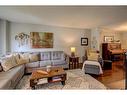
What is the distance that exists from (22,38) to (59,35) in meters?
1.49

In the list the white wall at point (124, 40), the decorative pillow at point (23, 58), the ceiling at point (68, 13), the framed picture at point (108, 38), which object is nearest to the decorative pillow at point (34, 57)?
the decorative pillow at point (23, 58)

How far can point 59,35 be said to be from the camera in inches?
199

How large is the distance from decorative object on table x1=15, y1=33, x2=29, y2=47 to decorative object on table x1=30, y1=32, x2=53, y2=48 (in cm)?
20

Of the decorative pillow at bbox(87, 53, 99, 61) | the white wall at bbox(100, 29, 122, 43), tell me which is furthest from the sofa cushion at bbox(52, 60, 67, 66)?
the white wall at bbox(100, 29, 122, 43)

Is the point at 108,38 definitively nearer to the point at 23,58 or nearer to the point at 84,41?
the point at 84,41

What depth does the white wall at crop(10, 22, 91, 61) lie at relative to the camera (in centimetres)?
446

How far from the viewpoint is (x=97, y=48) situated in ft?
17.4

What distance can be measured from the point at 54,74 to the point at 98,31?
3.35 meters

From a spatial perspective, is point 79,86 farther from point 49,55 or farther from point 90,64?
point 49,55

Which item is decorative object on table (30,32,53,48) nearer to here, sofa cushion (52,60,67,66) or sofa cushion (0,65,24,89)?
sofa cushion (52,60,67,66)

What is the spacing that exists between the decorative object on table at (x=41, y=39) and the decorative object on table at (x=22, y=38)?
0.65 feet

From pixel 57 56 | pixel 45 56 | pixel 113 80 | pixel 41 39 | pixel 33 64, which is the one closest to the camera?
pixel 113 80

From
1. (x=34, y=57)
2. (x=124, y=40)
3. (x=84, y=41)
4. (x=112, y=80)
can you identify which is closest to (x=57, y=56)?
(x=34, y=57)

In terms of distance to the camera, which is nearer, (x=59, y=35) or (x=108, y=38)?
(x=59, y=35)
